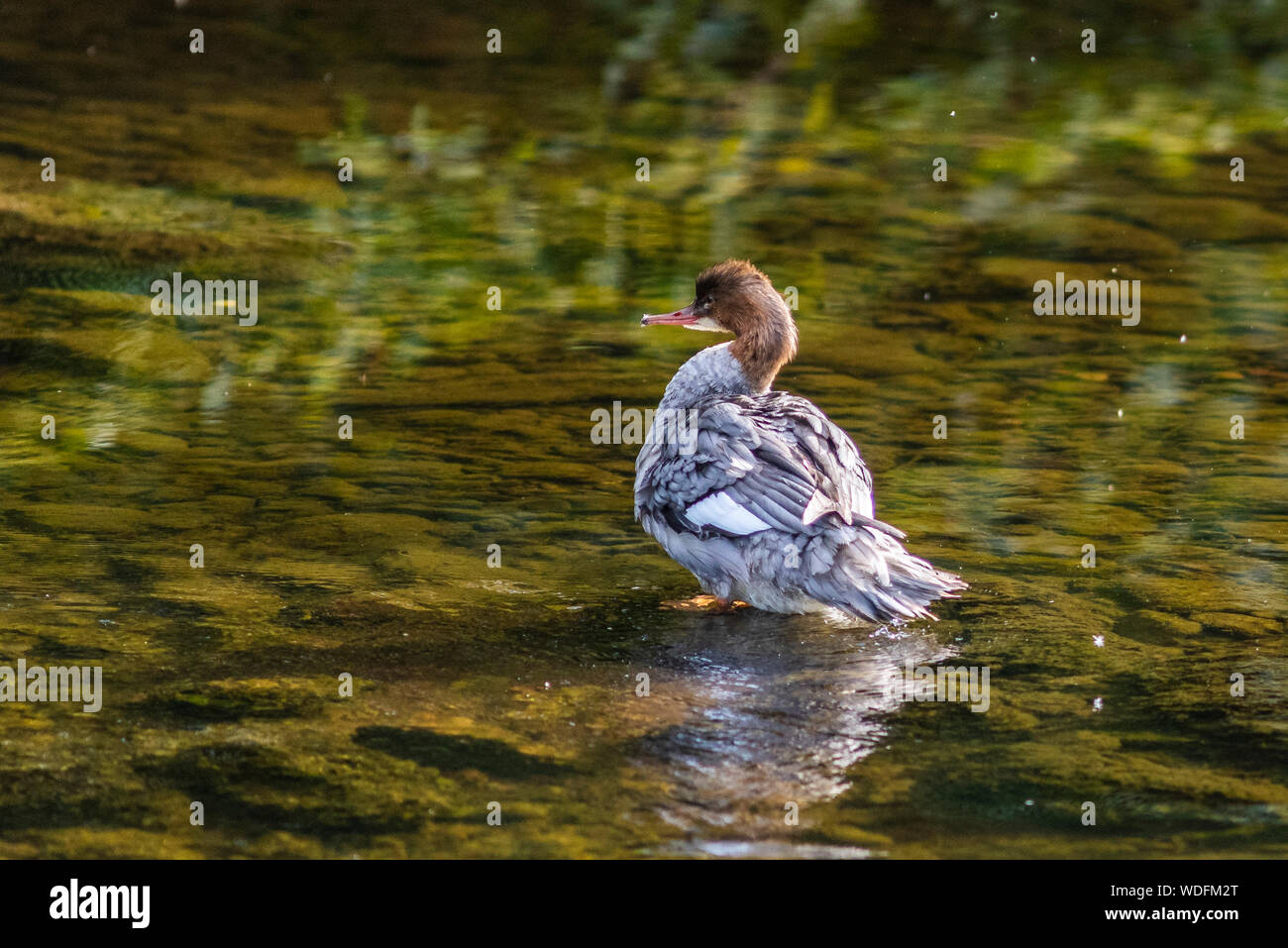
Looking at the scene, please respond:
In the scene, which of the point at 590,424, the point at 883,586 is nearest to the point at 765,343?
the point at 590,424

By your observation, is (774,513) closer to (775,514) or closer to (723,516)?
(775,514)

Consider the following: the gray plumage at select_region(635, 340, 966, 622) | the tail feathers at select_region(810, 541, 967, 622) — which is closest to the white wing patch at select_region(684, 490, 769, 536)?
the gray plumage at select_region(635, 340, 966, 622)

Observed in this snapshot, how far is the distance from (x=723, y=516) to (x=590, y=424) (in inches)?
94.9

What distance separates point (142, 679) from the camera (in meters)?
5.27

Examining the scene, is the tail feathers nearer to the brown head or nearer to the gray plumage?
the gray plumage

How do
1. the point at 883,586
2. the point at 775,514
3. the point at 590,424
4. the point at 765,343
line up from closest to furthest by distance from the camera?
the point at 883,586 < the point at 775,514 < the point at 765,343 < the point at 590,424

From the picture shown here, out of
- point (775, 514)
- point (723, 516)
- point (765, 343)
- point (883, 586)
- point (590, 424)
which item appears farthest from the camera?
point (590, 424)

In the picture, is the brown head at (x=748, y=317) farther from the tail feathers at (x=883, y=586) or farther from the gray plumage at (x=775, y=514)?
the tail feathers at (x=883, y=586)

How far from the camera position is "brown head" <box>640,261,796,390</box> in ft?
23.2

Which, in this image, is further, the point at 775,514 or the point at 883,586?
the point at 775,514

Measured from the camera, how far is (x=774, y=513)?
593 centimetres

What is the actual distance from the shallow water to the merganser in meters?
0.20

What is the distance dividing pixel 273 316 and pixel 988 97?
816 cm

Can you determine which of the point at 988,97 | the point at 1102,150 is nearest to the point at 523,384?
the point at 1102,150
